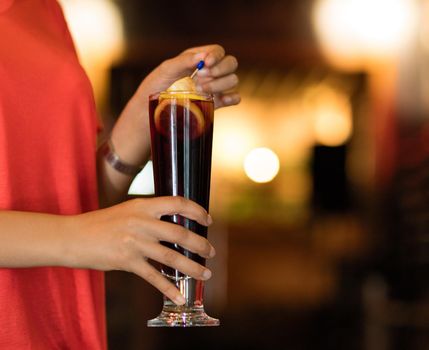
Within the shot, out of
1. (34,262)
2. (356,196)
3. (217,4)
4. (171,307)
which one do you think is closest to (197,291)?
(171,307)

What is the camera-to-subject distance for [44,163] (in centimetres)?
116

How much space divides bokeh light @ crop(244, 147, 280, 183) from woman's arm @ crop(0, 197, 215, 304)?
5853mm

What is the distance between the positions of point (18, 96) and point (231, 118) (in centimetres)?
573

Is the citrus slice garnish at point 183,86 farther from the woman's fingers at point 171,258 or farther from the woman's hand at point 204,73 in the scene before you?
the woman's fingers at point 171,258

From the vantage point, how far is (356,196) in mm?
5930

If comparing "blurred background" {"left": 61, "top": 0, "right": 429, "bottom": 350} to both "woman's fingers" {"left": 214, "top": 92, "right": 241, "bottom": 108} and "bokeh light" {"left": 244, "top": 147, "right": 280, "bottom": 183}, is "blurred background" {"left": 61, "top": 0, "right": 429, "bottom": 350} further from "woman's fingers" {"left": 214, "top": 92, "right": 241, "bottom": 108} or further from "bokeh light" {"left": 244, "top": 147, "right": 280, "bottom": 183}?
"woman's fingers" {"left": 214, "top": 92, "right": 241, "bottom": 108}

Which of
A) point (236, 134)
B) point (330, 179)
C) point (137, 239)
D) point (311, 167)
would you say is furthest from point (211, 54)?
point (236, 134)

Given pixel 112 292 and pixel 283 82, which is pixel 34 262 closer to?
pixel 112 292

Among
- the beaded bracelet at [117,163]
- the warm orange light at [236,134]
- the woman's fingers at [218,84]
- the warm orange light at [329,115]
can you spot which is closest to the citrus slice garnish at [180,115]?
the woman's fingers at [218,84]

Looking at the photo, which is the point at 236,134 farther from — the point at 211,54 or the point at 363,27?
the point at 211,54

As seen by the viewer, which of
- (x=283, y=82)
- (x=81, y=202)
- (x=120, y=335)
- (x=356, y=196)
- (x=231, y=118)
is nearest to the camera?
(x=81, y=202)

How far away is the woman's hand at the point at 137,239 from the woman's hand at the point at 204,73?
36 centimetres

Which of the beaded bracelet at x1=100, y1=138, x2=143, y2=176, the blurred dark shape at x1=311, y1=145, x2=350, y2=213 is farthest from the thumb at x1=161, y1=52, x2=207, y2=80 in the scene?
the blurred dark shape at x1=311, y1=145, x2=350, y2=213

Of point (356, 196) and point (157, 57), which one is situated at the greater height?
point (157, 57)
